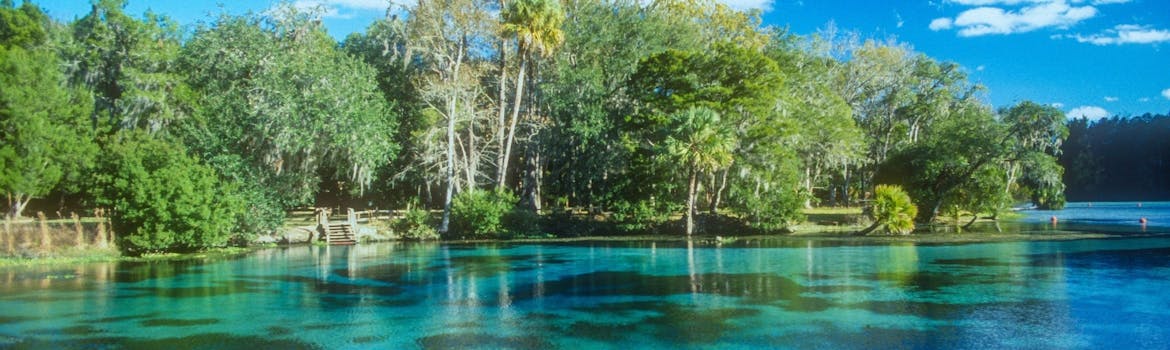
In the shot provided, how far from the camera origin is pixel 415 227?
40531 millimetres

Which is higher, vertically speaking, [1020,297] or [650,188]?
[650,188]

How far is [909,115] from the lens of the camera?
55406 mm

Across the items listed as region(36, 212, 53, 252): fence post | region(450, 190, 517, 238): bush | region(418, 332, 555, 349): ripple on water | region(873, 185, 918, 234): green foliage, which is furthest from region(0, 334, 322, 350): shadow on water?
region(873, 185, 918, 234): green foliage

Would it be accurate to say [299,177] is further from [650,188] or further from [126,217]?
[650,188]

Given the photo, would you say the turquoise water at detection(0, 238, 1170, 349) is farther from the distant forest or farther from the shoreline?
the distant forest

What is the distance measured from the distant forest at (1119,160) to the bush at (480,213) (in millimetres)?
84608

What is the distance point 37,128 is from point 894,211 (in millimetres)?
35101

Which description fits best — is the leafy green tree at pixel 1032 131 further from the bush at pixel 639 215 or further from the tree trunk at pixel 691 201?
the bush at pixel 639 215

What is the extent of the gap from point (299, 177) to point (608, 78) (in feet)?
55.9

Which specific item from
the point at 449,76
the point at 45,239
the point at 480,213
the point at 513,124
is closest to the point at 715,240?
the point at 480,213

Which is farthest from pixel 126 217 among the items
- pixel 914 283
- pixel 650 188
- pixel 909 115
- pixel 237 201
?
pixel 909 115

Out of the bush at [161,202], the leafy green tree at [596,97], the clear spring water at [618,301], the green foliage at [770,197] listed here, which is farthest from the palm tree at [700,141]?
the bush at [161,202]

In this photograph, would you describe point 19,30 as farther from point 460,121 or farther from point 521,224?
point 521,224

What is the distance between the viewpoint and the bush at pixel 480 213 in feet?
128
